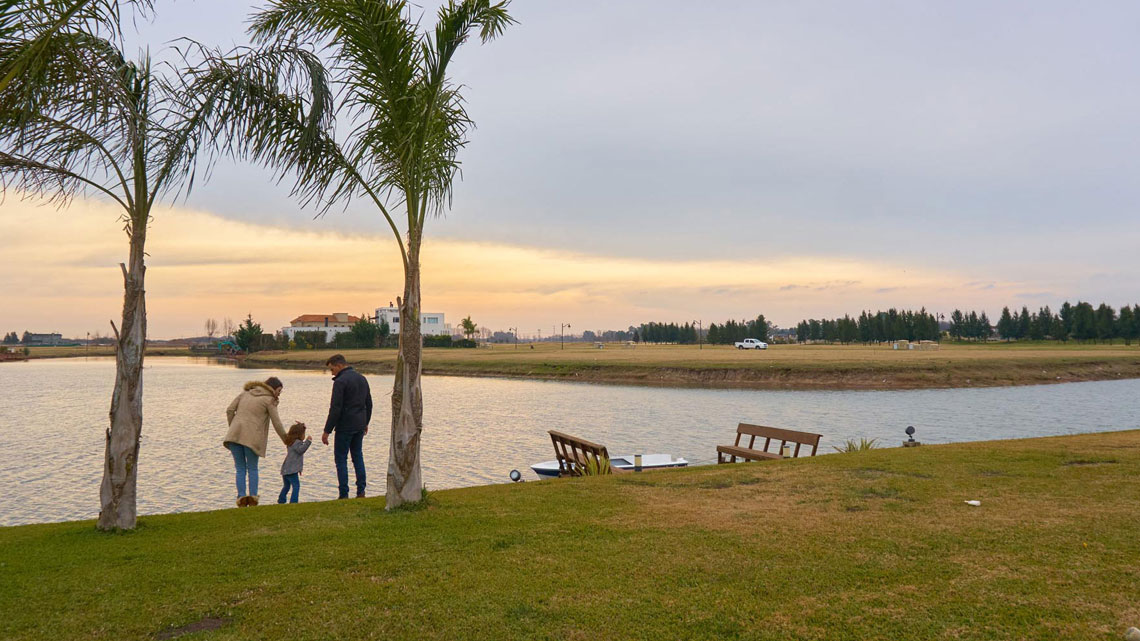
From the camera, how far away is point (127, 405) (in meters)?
8.27

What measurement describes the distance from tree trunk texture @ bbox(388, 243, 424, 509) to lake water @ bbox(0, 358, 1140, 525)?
6547 millimetres

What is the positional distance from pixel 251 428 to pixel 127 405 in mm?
3000

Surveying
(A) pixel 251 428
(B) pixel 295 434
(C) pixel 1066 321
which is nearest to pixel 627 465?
(B) pixel 295 434

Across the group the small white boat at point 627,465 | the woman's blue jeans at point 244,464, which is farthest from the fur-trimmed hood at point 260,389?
the small white boat at point 627,465

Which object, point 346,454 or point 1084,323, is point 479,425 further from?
point 1084,323

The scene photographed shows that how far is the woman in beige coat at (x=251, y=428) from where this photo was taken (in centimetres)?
1114

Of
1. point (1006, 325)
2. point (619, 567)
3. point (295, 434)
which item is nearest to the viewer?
point (619, 567)

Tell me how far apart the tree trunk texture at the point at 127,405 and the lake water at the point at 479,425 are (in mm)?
6556

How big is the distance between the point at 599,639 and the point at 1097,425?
32.5 meters

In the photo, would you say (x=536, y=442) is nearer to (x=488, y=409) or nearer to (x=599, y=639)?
(x=488, y=409)

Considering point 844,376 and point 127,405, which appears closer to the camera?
point 127,405

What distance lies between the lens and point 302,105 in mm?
9398

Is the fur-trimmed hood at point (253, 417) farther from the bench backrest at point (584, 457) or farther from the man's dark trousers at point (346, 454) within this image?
the bench backrest at point (584, 457)

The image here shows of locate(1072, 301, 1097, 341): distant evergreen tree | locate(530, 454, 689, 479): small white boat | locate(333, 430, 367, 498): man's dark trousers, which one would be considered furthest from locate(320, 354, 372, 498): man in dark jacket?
locate(1072, 301, 1097, 341): distant evergreen tree
